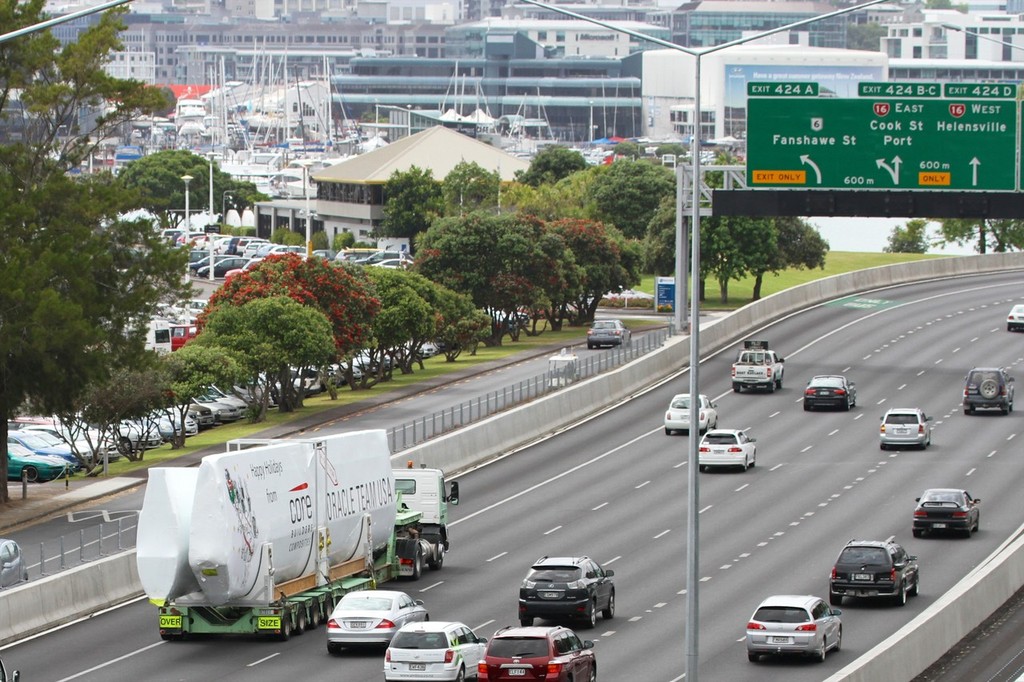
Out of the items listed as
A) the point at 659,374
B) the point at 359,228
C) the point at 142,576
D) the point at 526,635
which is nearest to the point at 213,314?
the point at 659,374

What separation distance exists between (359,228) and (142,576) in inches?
4671

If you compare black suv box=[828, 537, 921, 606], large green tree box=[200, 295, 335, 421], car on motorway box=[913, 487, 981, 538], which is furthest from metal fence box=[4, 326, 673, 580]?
car on motorway box=[913, 487, 981, 538]

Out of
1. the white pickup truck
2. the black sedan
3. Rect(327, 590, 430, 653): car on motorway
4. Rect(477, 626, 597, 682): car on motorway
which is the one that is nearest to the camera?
Rect(477, 626, 597, 682): car on motorway

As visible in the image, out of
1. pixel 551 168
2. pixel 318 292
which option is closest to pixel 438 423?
pixel 318 292

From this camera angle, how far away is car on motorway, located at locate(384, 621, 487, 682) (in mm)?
32500

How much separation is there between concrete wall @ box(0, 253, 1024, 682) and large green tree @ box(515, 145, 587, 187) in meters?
44.4

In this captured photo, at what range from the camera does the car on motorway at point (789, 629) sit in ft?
118

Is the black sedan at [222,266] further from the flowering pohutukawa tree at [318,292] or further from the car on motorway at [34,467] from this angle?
the car on motorway at [34,467]

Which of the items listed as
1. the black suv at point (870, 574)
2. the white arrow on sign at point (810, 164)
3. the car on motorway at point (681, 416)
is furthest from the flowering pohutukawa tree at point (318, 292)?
the black suv at point (870, 574)

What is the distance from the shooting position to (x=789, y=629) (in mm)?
36062

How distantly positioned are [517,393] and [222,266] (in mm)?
64849

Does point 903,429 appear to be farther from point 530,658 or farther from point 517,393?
point 530,658

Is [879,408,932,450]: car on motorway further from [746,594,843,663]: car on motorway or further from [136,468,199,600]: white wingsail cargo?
[136,468,199,600]: white wingsail cargo

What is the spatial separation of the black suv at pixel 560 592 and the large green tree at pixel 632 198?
8863 centimetres
